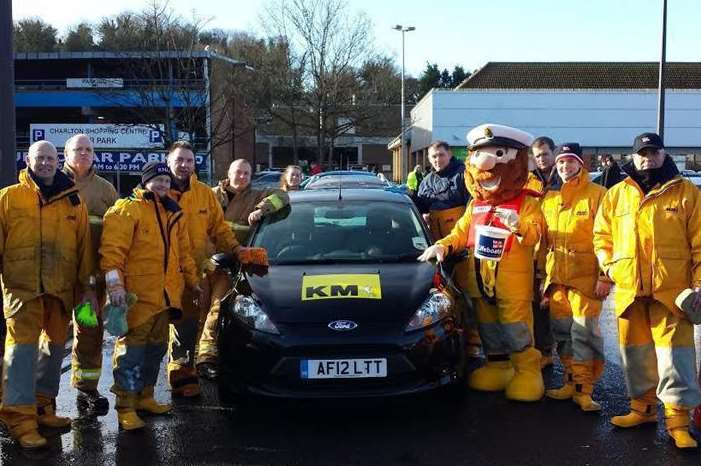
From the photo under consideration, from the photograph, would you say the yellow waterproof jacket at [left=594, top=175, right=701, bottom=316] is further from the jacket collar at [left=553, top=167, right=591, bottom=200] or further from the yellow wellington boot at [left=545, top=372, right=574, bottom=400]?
the yellow wellington boot at [left=545, top=372, right=574, bottom=400]

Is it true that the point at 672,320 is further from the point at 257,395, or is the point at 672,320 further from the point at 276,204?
the point at 276,204

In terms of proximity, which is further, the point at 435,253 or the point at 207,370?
the point at 207,370

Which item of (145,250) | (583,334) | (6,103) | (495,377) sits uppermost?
(6,103)

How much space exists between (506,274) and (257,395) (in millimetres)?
1925

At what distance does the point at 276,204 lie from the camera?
5945 mm

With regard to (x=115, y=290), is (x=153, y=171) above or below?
above

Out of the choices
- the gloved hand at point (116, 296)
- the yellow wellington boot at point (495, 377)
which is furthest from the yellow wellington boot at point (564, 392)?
the gloved hand at point (116, 296)

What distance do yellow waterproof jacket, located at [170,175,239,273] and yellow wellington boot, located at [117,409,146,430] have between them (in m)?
1.27

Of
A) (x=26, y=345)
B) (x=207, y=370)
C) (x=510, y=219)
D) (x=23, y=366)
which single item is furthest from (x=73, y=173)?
(x=510, y=219)

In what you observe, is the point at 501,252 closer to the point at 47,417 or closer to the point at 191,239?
the point at 191,239

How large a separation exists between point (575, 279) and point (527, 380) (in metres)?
0.78

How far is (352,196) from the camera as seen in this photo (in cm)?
625

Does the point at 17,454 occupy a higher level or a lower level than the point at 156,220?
lower

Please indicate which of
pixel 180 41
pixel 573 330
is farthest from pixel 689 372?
pixel 180 41
